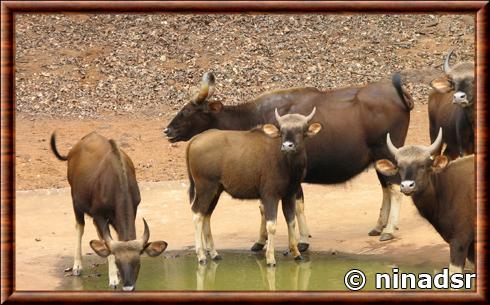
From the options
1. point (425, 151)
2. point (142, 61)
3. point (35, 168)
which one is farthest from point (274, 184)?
point (142, 61)

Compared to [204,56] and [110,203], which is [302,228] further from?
[204,56]

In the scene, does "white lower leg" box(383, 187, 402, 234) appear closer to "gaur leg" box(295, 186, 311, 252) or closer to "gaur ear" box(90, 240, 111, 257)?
"gaur leg" box(295, 186, 311, 252)

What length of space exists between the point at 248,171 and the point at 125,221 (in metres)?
2.28

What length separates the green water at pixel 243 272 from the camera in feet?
51.6

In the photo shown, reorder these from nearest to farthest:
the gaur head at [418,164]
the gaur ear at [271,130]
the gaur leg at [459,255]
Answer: the gaur leg at [459,255], the gaur head at [418,164], the gaur ear at [271,130]

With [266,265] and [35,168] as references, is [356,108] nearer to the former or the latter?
[266,265]

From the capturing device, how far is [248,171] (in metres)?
16.6

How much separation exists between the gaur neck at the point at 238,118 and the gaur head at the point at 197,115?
0.12 meters

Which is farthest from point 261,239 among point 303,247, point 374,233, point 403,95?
point 403,95

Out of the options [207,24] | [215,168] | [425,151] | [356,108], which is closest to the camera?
[425,151]

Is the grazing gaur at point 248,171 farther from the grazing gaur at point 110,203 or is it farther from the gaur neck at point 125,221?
the gaur neck at point 125,221

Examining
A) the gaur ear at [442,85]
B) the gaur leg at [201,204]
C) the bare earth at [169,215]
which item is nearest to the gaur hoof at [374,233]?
the bare earth at [169,215]

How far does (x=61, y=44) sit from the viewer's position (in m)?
32.3

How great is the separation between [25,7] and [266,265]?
5.41m
